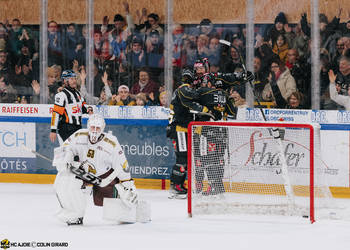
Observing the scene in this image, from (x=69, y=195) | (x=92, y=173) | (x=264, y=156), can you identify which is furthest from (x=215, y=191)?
(x=69, y=195)

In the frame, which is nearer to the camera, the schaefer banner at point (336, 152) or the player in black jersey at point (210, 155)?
the player in black jersey at point (210, 155)

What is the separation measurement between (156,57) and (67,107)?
142 centimetres

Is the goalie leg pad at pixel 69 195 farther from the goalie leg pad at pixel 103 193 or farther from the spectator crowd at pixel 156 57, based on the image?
the spectator crowd at pixel 156 57

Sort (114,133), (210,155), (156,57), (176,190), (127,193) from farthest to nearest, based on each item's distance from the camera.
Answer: (156,57) < (114,133) < (176,190) < (210,155) < (127,193)

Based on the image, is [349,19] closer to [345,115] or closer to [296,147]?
[345,115]

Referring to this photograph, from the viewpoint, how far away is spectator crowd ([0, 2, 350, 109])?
9875 millimetres

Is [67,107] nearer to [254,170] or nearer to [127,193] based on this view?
[254,170]

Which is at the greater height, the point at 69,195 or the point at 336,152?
the point at 336,152

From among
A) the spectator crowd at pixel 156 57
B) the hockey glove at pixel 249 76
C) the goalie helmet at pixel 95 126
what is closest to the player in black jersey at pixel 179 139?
the hockey glove at pixel 249 76

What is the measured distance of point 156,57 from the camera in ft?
34.8

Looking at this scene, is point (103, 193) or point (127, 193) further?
point (103, 193)

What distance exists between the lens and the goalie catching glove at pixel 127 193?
747 cm

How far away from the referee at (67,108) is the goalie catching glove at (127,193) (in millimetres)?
2454

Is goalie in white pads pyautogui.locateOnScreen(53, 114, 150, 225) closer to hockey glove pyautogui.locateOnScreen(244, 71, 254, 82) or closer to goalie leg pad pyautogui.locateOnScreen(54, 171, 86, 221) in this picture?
goalie leg pad pyautogui.locateOnScreen(54, 171, 86, 221)
